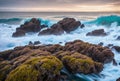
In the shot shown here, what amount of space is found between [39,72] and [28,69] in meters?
0.46

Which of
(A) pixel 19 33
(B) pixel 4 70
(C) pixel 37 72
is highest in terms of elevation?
(C) pixel 37 72

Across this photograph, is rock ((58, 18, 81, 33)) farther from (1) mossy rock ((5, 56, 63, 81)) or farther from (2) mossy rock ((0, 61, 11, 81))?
(1) mossy rock ((5, 56, 63, 81))

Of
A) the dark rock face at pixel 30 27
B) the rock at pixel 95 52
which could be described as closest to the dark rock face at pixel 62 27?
the dark rock face at pixel 30 27

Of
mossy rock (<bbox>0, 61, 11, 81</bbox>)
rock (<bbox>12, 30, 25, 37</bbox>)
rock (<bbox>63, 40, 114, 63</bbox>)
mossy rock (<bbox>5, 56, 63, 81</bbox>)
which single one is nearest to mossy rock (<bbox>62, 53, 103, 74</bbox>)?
mossy rock (<bbox>5, 56, 63, 81</bbox>)

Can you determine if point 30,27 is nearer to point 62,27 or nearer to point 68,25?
point 62,27

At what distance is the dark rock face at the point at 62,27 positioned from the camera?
23203 millimetres

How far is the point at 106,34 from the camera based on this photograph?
2238cm

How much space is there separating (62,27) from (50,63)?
53.3 ft

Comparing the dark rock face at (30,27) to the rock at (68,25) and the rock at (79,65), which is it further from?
the rock at (79,65)

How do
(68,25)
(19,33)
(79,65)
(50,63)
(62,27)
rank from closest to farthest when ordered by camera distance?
(50,63) → (79,65) → (19,33) → (62,27) → (68,25)

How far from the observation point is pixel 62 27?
2447cm

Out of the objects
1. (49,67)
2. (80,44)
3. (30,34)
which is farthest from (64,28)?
(49,67)

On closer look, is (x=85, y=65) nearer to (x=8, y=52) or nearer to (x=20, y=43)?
(x=8, y=52)

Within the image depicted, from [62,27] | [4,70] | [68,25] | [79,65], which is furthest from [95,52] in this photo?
[68,25]
